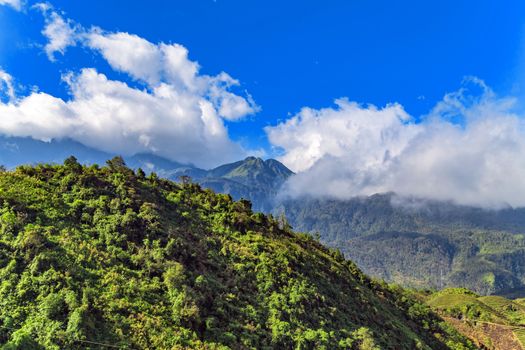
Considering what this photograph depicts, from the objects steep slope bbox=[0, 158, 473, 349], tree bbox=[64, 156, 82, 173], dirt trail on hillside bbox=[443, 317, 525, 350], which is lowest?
dirt trail on hillside bbox=[443, 317, 525, 350]

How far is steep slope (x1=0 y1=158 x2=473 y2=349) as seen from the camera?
90.7 ft

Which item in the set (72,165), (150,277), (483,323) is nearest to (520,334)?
(483,323)

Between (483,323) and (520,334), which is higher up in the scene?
(483,323)

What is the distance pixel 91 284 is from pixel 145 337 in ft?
24.9

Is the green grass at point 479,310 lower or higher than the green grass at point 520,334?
higher

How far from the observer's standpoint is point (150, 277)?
35.5m

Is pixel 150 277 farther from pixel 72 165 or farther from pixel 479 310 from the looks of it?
pixel 479 310

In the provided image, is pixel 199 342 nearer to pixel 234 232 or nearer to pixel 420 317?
pixel 234 232

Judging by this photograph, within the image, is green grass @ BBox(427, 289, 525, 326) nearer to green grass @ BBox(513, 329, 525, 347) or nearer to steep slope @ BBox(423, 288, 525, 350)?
steep slope @ BBox(423, 288, 525, 350)

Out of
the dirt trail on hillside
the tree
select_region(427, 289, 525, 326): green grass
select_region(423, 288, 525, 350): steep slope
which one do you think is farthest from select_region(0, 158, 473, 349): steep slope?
select_region(427, 289, 525, 326): green grass

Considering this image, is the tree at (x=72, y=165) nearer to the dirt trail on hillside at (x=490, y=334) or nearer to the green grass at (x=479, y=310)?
the dirt trail on hillside at (x=490, y=334)

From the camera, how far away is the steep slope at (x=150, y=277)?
27656 mm

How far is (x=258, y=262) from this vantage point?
4622 cm

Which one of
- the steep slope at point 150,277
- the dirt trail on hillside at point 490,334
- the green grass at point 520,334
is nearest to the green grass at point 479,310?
the dirt trail on hillside at point 490,334
